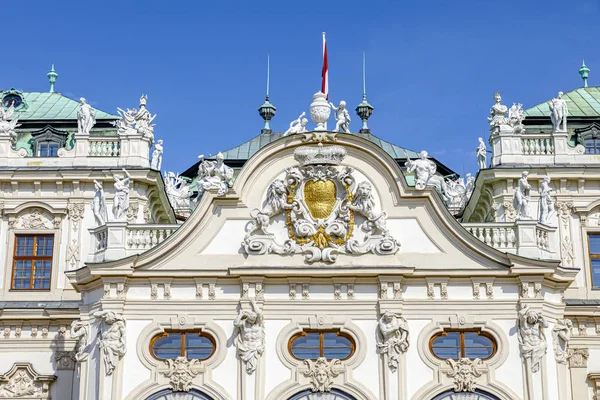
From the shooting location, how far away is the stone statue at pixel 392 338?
34812 millimetres

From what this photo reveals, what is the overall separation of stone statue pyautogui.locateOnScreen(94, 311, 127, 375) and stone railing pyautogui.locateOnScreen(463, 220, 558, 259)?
33.5ft

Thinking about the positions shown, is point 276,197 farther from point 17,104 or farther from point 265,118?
point 265,118

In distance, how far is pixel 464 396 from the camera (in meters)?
34.6

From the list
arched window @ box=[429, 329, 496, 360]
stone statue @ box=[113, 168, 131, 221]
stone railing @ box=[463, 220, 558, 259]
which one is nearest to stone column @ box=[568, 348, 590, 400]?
stone railing @ box=[463, 220, 558, 259]

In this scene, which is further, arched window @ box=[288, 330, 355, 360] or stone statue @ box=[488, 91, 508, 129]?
stone statue @ box=[488, 91, 508, 129]

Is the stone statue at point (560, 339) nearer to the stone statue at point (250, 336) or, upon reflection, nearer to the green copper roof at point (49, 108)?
the stone statue at point (250, 336)

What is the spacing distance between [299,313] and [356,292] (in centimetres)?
170

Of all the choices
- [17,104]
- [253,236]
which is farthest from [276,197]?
[17,104]

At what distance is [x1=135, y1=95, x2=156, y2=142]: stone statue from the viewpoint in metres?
43.2

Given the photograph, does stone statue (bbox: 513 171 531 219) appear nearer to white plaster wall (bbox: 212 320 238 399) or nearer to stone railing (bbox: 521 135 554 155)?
stone railing (bbox: 521 135 554 155)

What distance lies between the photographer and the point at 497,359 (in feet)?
115

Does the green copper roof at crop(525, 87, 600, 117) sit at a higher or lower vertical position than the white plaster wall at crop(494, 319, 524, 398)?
higher

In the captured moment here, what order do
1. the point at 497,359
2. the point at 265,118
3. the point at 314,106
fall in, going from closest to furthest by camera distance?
the point at 497,359 → the point at 314,106 → the point at 265,118

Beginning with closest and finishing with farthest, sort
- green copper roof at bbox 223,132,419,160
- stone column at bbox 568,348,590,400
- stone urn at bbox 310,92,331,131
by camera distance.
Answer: stone urn at bbox 310,92,331,131 → stone column at bbox 568,348,590,400 → green copper roof at bbox 223,132,419,160
